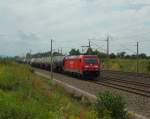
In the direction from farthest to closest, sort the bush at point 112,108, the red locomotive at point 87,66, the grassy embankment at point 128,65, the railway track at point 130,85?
the grassy embankment at point 128,65 → the red locomotive at point 87,66 → the railway track at point 130,85 → the bush at point 112,108

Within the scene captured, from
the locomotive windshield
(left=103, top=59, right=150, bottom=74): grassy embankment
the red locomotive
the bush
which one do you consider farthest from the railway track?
(left=103, top=59, right=150, bottom=74): grassy embankment

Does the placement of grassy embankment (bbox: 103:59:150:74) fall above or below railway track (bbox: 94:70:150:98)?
above

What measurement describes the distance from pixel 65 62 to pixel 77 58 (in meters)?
8.89

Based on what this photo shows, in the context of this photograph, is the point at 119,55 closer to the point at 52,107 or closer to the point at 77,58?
the point at 77,58

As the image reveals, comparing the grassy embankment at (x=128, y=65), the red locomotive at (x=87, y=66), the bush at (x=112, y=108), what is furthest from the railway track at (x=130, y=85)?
the grassy embankment at (x=128, y=65)

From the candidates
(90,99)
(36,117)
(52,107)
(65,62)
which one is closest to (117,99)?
(52,107)

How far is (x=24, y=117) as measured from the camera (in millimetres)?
9484

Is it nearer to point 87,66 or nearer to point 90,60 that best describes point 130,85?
point 87,66

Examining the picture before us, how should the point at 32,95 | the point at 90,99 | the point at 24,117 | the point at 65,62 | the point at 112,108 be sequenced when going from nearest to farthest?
the point at 24,117
the point at 112,108
the point at 32,95
the point at 90,99
the point at 65,62

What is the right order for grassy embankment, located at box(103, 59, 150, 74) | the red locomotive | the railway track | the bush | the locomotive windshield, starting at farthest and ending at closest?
grassy embankment, located at box(103, 59, 150, 74), the locomotive windshield, the red locomotive, the railway track, the bush

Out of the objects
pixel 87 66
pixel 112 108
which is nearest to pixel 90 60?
pixel 87 66

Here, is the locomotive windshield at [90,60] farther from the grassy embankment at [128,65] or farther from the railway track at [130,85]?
the grassy embankment at [128,65]

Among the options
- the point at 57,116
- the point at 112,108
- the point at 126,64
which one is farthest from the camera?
the point at 126,64

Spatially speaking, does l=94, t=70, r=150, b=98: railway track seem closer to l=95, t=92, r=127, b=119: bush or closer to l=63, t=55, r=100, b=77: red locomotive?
l=63, t=55, r=100, b=77: red locomotive
